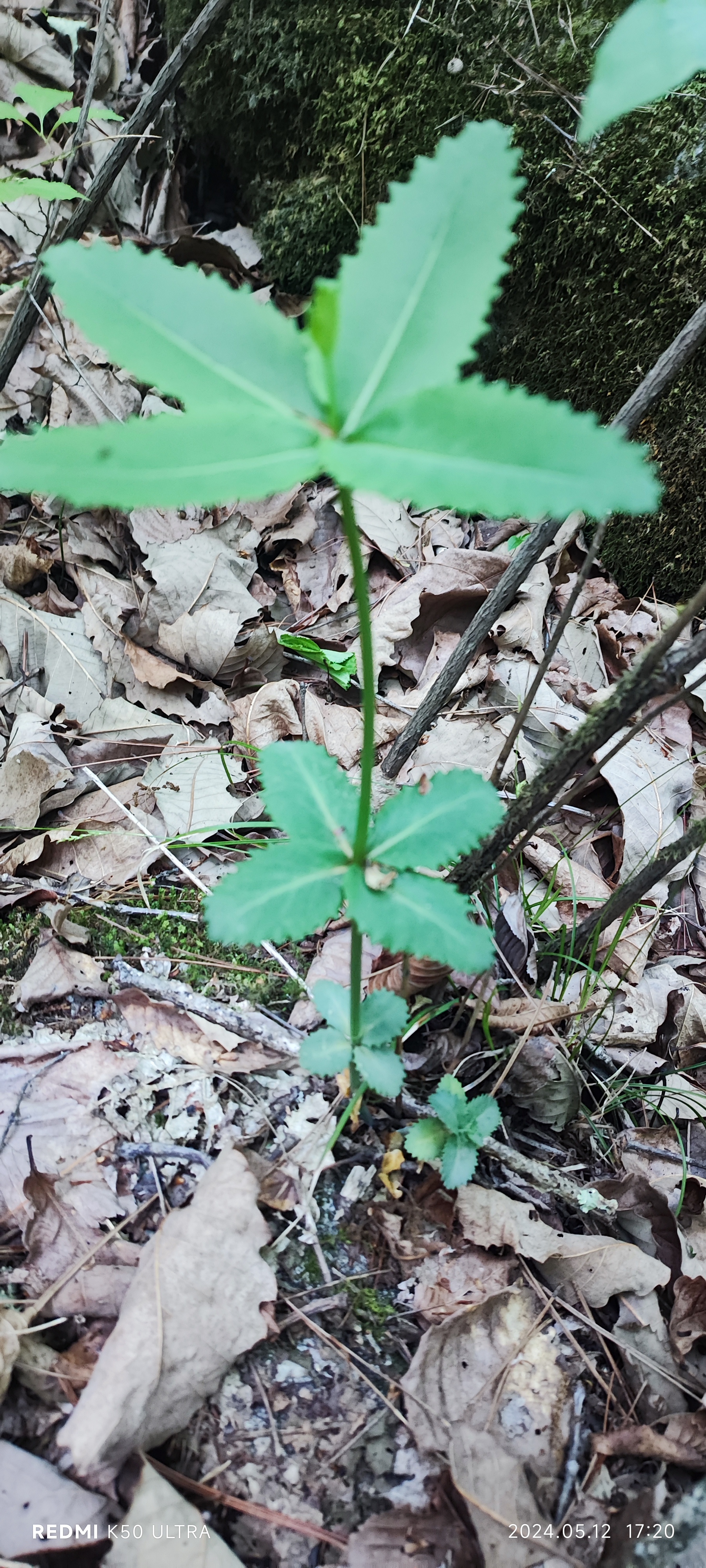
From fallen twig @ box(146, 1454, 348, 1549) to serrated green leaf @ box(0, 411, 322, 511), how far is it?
1.26 meters

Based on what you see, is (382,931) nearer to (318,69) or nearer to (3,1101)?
(3,1101)

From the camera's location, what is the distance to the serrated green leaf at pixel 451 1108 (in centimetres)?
139

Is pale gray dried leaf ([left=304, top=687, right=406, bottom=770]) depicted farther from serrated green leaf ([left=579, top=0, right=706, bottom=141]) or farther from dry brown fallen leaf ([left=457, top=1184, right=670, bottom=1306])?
serrated green leaf ([left=579, top=0, right=706, bottom=141])

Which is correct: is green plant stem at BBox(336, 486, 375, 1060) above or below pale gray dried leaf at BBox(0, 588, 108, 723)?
above

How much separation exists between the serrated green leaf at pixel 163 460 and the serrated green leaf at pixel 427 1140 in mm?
1130

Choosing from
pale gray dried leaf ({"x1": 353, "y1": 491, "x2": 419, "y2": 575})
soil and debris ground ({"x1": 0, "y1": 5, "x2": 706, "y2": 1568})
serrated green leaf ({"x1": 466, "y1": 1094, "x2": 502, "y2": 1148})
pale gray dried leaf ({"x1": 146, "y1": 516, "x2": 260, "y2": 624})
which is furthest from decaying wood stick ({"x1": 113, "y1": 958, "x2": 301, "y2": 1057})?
pale gray dried leaf ({"x1": 353, "y1": 491, "x2": 419, "y2": 575})

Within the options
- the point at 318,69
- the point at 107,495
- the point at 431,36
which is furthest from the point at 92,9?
the point at 107,495

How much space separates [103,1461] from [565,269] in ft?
11.0

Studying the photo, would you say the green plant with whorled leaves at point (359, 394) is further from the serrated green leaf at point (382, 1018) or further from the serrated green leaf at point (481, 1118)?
the serrated green leaf at point (481, 1118)

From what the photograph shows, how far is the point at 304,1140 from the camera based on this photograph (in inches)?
58.1

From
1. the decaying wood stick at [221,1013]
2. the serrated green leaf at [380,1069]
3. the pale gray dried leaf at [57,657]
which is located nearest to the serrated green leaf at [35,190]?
the pale gray dried leaf at [57,657]

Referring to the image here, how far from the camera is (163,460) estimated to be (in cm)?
69

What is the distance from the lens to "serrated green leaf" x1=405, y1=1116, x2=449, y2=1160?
4.54 feet

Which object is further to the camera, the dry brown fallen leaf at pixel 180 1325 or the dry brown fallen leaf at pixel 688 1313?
the dry brown fallen leaf at pixel 688 1313
